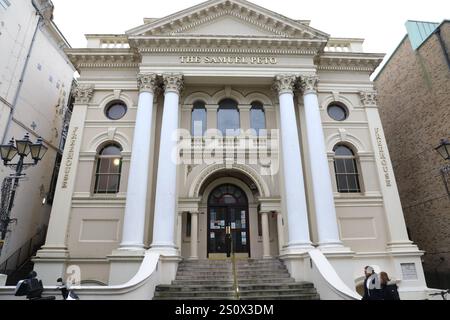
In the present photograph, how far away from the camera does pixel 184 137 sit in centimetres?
1536

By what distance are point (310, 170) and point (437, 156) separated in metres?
7.69

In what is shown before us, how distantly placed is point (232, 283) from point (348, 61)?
13.2m

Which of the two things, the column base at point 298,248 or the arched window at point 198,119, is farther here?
the arched window at point 198,119

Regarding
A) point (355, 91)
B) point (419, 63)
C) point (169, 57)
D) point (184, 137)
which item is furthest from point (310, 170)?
point (419, 63)

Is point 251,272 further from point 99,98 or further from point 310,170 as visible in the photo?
point 99,98

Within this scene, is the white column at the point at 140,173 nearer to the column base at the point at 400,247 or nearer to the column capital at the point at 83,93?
the column capital at the point at 83,93

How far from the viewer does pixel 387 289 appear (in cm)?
698

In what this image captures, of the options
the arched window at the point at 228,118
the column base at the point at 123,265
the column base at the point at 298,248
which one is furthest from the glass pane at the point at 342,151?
the column base at the point at 123,265

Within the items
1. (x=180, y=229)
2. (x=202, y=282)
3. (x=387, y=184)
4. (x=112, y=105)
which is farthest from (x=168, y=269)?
(x=387, y=184)

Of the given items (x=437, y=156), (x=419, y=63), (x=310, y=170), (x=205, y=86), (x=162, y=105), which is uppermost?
(x=419, y=63)

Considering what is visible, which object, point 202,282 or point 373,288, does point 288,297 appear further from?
point 373,288

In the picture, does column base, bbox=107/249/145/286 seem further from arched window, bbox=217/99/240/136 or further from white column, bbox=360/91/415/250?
white column, bbox=360/91/415/250

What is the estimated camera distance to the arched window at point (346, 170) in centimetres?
1511

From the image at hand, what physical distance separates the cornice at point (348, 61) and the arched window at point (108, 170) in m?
11.9
